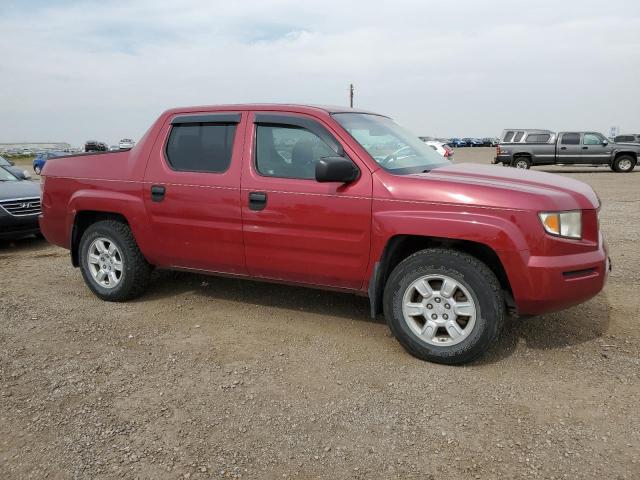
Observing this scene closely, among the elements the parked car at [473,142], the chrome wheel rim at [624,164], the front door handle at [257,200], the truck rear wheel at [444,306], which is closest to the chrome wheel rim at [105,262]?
the front door handle at [257,200]

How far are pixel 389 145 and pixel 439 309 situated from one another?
1.39 meters

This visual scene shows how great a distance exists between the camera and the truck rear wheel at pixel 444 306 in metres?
3.41

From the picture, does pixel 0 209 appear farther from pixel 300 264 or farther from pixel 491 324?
pixel 491 324

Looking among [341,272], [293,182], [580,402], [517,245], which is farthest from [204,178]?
[580,402]

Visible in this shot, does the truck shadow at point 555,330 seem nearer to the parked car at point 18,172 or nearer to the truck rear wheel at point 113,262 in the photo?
the truck rear wheel at point 113,262

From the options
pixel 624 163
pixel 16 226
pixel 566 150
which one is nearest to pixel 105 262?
pixel 16 226

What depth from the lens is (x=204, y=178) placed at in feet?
14.1

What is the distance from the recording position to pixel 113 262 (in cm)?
491

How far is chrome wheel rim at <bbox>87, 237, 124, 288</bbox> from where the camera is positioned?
4.89m

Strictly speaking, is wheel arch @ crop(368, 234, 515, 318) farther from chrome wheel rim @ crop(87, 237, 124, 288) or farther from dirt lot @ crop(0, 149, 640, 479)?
chrome wheel rim @ crop(87, 237, 124, 288)

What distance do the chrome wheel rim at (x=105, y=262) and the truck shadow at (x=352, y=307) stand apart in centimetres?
34

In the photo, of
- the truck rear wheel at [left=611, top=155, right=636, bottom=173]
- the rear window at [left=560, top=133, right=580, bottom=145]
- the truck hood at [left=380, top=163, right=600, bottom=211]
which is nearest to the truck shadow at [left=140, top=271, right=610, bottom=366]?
the truck hood at [left=380, top=163, right=600, bottom=211]

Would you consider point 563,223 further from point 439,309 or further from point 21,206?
point 21,206

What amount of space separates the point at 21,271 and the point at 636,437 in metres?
6.34
